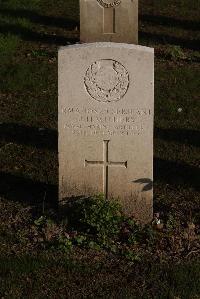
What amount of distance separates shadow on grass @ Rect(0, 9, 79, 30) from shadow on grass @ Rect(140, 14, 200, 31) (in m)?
1.74

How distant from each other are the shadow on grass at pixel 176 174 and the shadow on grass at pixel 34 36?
5693mm

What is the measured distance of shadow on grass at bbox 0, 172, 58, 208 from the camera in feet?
21.1

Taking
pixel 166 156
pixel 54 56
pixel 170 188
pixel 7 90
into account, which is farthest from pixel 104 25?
pixel 170 188

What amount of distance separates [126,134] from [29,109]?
148 inches

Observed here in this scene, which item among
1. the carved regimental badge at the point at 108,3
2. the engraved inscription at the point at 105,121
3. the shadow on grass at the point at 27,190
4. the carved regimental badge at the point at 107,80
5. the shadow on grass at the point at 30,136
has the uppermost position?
the carved regimental badge at the point at 108,3

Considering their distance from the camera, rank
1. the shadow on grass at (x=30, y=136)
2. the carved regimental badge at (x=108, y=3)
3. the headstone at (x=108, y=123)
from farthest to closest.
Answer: the carved regimental badge at (x=108, y=3) < the shadow on grass at (x=30, y=136) < the headstone at (x=108, y=123)

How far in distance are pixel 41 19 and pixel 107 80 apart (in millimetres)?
8989

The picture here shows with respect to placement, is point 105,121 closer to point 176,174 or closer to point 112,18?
point 176,174

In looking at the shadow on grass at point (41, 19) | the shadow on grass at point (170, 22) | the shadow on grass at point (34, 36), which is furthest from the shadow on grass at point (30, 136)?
the shadow on grass at point (170, 22)

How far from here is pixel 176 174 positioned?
7.12m

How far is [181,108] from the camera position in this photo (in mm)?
9195

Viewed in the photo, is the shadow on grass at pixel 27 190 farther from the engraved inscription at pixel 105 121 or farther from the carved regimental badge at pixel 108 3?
the carved regimental badge at pixel 108 3

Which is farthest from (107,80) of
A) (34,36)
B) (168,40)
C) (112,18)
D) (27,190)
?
(34,36)

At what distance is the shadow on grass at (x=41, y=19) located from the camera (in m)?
13.7
